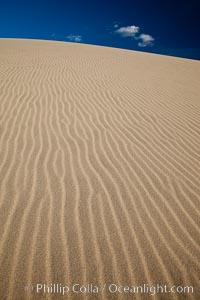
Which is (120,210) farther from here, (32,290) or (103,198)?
(32,290)

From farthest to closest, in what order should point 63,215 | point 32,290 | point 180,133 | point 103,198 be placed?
1. point 180,133
2. point 103,198
3. point 63,215
4. point 32,290

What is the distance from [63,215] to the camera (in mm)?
2996

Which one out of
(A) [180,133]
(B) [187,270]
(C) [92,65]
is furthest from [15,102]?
(C) [92,65]

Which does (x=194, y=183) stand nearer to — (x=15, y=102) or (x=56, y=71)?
(x=15, y=102)

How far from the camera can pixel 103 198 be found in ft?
10.9

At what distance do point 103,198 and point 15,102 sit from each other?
4.58m

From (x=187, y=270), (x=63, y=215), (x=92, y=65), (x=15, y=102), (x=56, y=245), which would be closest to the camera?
(x=187, y=270)

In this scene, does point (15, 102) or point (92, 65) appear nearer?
point (15, 102)

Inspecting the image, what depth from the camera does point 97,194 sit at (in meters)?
3.40

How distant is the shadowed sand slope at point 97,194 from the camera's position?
94.5 inches

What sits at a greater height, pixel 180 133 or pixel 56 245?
pixel 180 133

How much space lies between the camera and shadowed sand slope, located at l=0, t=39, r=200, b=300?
7.88 feet

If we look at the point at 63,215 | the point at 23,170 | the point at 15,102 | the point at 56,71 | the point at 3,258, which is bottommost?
the point at 3,258

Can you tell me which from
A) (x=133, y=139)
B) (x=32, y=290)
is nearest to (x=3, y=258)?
(x=32, y=290)
